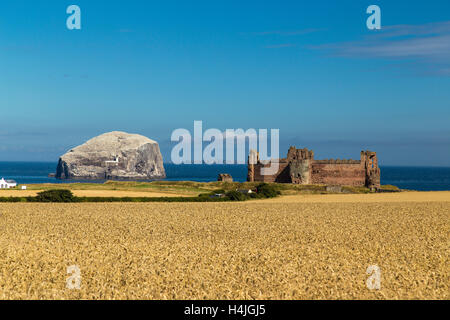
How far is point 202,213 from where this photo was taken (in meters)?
40.3

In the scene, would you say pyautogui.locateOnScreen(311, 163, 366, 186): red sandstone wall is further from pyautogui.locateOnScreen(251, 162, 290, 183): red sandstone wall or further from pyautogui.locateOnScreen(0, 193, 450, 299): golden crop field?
pyautogui.locateOnScreen(0, 193, 450, 299): golden crop field

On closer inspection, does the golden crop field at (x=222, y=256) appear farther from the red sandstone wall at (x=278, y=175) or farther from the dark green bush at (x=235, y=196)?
the red sandstone wall at (x=278, y=175)

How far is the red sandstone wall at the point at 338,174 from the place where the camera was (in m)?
85.9

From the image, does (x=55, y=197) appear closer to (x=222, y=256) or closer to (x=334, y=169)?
(x=222, y=256)

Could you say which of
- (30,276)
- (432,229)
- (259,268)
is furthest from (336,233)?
(30,276)

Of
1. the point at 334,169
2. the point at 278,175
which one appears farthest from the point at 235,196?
the point at 334,169

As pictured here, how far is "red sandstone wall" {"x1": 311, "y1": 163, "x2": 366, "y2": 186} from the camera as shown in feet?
282

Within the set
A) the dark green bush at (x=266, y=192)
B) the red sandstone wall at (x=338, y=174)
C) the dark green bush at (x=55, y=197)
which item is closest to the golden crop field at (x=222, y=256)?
the dark green bush at (x=55, y=197)

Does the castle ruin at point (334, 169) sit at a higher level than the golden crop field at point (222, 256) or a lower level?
higher

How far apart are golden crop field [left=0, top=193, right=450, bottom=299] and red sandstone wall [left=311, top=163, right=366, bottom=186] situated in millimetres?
48700

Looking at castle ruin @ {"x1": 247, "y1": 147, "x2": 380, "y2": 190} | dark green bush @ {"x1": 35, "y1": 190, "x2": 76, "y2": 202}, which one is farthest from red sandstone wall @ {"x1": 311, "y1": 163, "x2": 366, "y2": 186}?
dark green bush @ {"x1": 35, "y1": 190, "x2": 76, "y2": 202}

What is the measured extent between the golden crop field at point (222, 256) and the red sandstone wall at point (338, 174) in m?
48.7

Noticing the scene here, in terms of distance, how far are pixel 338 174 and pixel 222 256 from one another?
6851 cm
